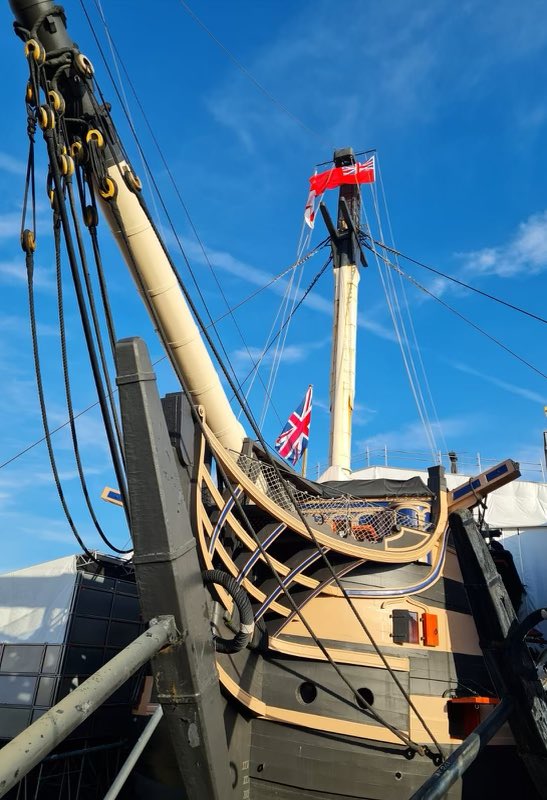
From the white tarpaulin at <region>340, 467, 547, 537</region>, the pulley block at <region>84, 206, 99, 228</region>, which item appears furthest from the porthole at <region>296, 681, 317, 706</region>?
the white tarpaulin at <region>340, 467, 547, 537</region>

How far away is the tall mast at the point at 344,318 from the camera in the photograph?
15172 mm

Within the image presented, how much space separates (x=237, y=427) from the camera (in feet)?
30.2

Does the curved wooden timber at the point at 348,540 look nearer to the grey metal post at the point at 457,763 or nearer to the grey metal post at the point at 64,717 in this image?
the grey metal post at the point at 457,763

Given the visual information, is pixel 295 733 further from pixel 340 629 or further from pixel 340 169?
pixel 340 169

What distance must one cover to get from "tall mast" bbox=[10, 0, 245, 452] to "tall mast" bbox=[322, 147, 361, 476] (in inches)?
242

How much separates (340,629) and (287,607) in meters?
0.76

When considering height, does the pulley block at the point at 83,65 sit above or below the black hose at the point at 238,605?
above

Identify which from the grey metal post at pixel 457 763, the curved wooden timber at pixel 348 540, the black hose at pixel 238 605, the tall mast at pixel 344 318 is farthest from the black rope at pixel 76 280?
the tall mast at pixel 344 318

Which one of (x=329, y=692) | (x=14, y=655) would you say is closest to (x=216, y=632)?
(x=329, y=692)

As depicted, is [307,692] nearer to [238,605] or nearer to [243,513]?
[238,605]

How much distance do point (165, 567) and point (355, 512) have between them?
210 inches

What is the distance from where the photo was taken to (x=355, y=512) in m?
10.1

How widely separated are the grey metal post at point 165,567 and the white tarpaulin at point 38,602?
295 inches

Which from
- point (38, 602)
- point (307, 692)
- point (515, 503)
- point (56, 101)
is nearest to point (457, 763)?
point (307, 692)
